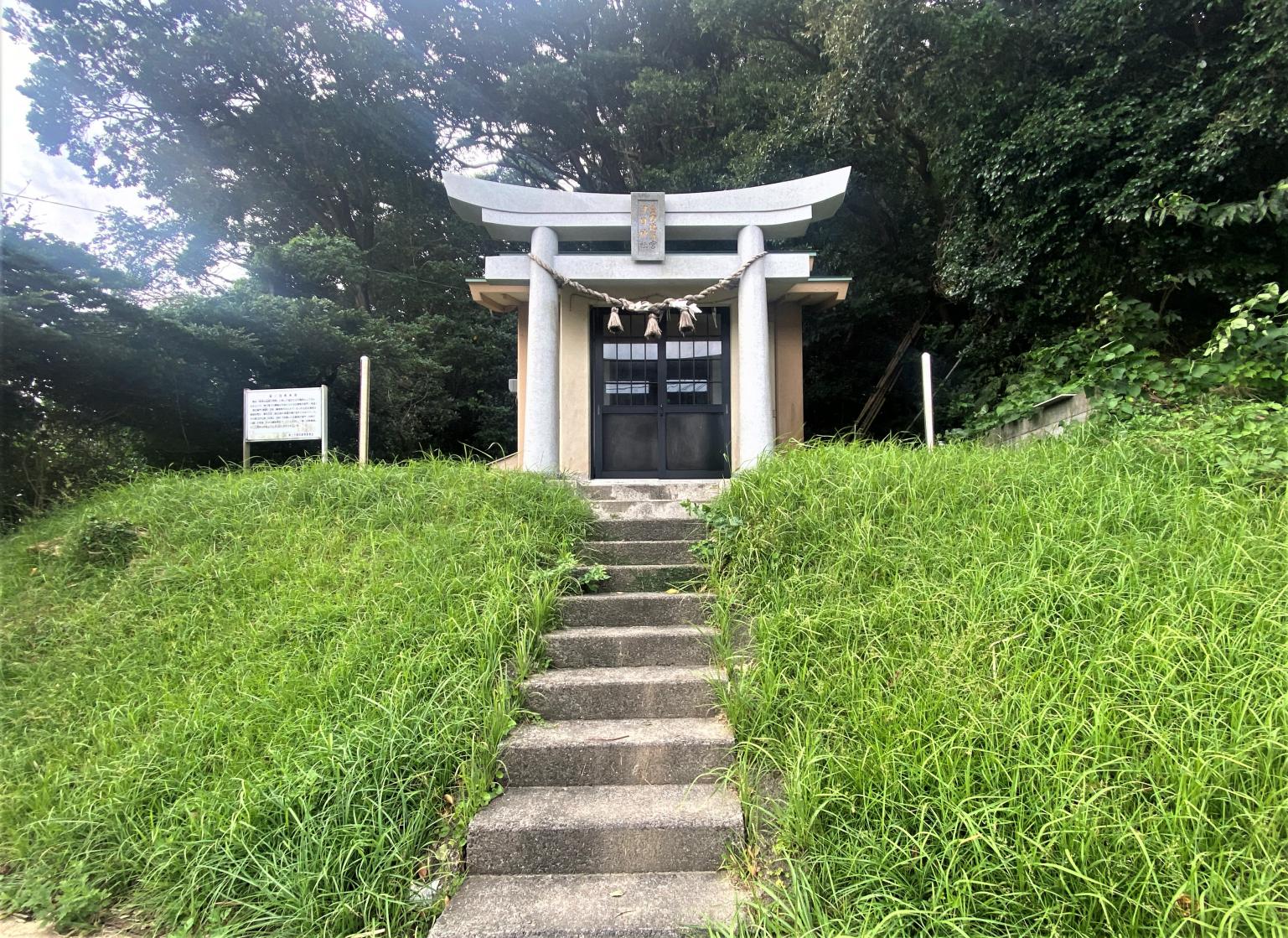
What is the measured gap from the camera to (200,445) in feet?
28.7

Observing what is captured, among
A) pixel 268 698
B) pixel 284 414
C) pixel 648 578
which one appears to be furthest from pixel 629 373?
pixel 268 698

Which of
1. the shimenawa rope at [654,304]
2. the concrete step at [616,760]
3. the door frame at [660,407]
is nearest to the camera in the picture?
the concrete step at [616,760]

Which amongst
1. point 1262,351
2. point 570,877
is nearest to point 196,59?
point 570,877

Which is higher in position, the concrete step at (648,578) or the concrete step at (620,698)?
the concrete step at (648,578)

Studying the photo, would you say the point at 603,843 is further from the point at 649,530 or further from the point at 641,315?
the point at 641,315

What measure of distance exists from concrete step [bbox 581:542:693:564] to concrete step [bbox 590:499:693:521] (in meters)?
0.51

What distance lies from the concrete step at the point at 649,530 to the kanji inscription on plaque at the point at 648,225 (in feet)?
10.7

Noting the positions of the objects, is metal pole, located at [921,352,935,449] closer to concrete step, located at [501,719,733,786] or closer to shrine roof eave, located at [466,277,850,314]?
shrine roof eave, located at [466,277,850,314]

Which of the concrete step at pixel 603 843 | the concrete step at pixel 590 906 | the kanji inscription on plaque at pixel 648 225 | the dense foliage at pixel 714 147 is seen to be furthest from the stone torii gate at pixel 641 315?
the concrete step at pixel 590 906

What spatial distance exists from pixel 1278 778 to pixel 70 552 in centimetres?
622

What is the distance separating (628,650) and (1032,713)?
177cm

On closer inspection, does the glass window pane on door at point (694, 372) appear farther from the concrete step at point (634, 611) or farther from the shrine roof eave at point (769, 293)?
the concrete step at point (634, 611)

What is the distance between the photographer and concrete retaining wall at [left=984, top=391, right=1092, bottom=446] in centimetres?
522

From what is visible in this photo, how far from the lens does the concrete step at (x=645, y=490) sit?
17.4ft
